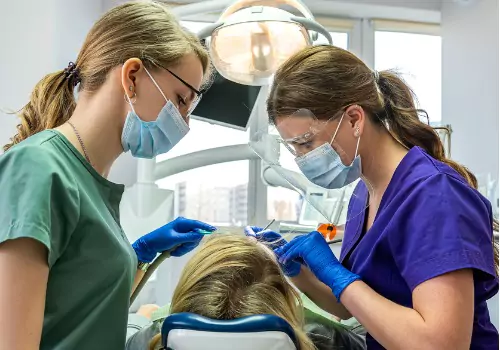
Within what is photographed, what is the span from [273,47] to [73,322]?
1154 millimetres

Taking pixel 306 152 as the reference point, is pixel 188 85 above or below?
above

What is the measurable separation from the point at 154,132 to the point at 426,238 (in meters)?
0.63

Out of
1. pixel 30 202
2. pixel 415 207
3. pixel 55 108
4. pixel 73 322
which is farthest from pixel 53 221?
pixel 415 207

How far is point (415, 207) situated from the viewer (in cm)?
119

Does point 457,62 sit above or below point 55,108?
below

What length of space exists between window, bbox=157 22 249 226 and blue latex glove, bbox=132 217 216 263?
1397 millimetres

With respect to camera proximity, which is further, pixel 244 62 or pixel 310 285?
pixel 244 62

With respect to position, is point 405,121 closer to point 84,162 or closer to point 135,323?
point 84,162

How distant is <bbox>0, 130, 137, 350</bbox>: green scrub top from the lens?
2.91 feet

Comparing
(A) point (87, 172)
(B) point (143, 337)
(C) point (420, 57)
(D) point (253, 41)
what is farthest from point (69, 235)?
(C) point (420, 57)

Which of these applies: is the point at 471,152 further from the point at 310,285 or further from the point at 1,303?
the point at 1,303

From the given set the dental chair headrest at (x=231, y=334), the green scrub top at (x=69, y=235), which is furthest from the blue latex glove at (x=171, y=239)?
the dental chair headrest at (x=231, y=334)

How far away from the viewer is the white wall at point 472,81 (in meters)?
2.64

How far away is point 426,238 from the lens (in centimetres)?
115
